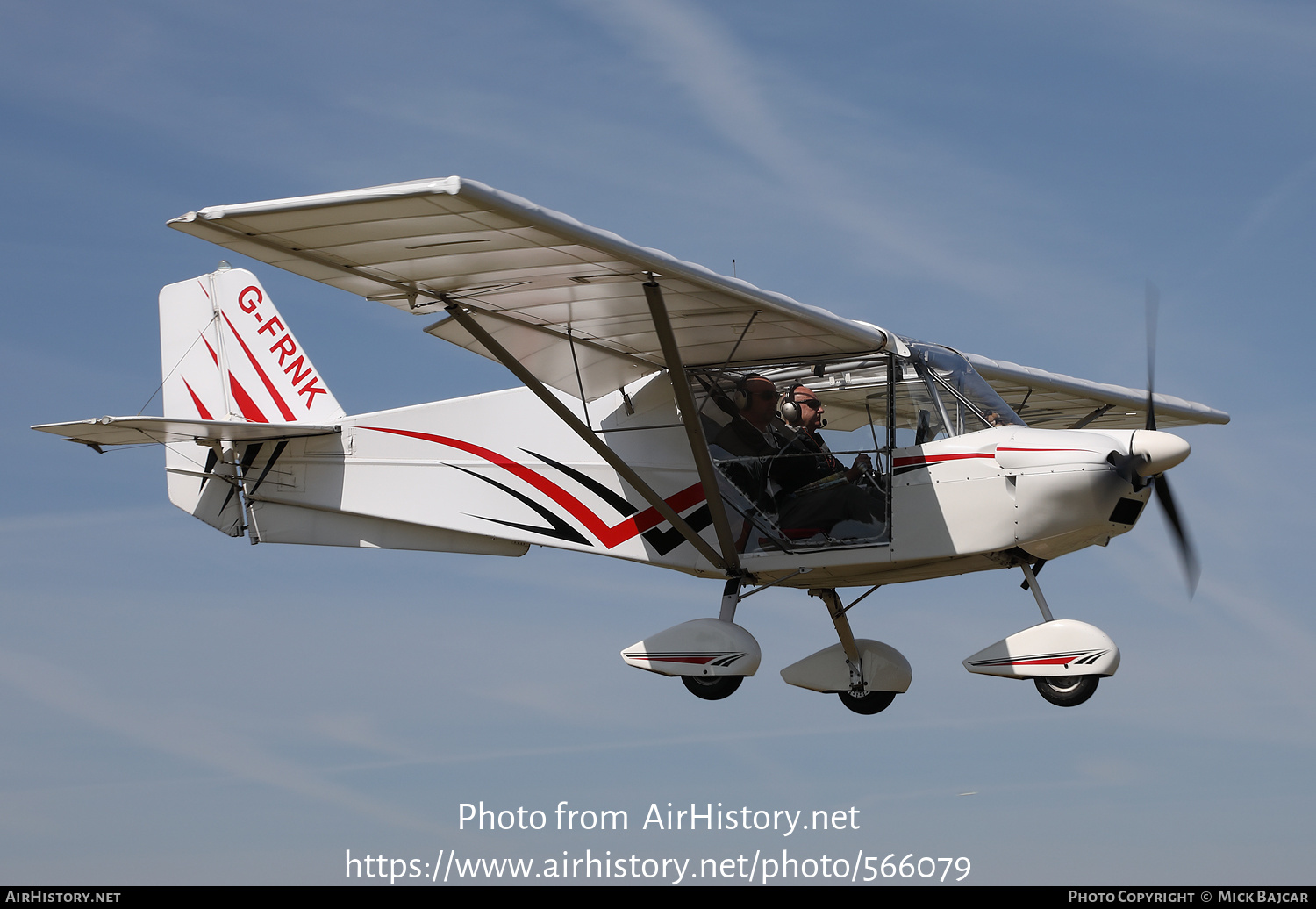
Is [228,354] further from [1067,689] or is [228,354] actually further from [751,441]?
[1067,689]

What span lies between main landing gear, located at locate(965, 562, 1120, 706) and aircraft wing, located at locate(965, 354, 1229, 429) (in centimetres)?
370

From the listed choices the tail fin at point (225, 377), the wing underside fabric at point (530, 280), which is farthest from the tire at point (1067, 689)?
the tail fin at point (225, 377)

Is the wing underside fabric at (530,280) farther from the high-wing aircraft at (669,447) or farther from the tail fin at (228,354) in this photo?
the tail fin at (228,354)

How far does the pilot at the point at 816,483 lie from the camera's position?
10.5m

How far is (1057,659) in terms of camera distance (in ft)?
32.1

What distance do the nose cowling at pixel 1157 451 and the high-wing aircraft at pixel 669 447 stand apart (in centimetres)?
1

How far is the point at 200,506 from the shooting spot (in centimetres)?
1341

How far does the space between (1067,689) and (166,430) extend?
297 inches

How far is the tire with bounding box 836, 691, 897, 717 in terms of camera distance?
1190 centimetres

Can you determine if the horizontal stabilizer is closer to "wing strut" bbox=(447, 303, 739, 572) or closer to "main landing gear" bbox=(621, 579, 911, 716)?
"wing strut" bbox=(447, 303, 739, 572)

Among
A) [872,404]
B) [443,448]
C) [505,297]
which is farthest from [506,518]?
[872,404]

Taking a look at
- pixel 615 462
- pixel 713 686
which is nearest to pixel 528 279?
pixel 615 462

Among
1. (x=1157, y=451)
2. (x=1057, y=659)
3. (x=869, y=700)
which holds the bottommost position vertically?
(x=1057, y=659)

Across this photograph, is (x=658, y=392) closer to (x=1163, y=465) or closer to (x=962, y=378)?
(x=962, y=378)
